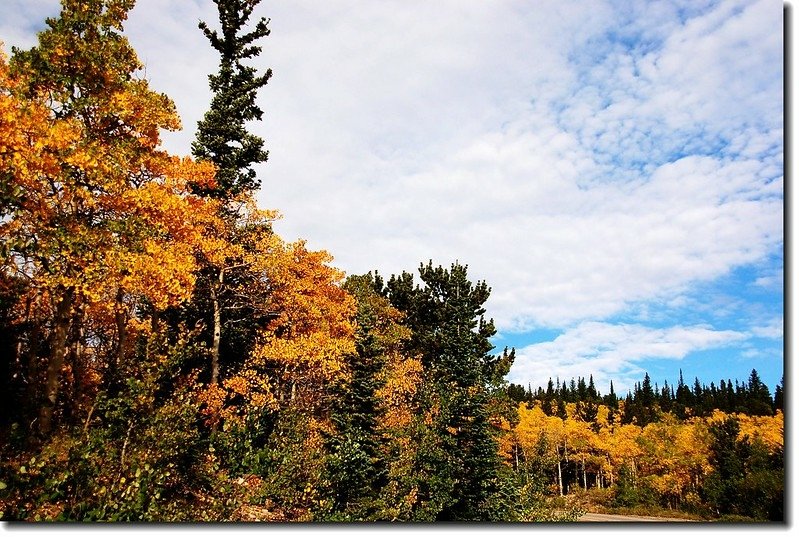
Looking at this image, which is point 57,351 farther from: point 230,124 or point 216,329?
point 230,124

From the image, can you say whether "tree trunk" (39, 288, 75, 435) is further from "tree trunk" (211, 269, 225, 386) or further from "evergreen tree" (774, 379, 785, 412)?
"evergreen tree" (774, 379, 785, 412)

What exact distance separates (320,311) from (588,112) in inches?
433

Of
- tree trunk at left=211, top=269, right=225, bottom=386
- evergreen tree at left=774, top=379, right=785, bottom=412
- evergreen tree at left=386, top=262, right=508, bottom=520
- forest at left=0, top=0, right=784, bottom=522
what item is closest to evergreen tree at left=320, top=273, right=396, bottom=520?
forest at left=0, top=0, right=784, bottom=522

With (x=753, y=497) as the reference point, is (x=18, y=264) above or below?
above

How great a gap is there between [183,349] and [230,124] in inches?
366

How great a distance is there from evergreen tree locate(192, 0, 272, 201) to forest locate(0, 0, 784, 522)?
66 millimetres

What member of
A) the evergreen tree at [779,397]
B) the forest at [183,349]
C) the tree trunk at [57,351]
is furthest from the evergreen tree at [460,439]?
the tree trunk at [57,351]

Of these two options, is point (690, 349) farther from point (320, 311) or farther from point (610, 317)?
point (320, 311)

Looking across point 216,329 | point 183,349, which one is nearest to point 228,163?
point 216,329

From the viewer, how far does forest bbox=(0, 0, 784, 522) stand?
5914 mm

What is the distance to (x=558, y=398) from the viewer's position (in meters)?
61.6

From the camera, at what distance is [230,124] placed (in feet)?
48.8

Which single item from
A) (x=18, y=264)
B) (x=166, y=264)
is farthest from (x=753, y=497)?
(x=18, y=264)

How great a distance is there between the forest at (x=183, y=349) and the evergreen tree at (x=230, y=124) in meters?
0.07
